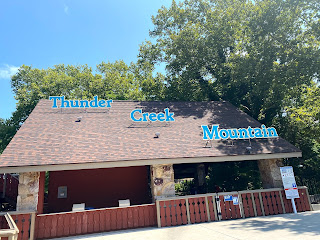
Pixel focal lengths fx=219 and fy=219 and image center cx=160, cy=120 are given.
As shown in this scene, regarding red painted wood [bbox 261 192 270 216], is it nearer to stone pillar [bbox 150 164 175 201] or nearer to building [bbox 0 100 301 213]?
building [bbox 0 100 301 213]

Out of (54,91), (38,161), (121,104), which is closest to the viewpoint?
(38,161)

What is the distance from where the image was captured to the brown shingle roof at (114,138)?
985 cm

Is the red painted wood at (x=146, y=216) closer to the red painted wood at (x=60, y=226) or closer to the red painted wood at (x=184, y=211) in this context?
the red painted wood at (x=184, y=211)

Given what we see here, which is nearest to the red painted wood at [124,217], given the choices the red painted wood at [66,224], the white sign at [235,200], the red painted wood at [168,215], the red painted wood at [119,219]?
the red painted wood at [119,219]

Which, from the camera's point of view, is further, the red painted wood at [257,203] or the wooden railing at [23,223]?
the red painted wood at [257,203]

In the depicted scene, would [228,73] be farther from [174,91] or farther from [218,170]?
[218,170]

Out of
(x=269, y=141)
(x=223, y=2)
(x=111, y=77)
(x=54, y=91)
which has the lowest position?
(x=269, y=141)

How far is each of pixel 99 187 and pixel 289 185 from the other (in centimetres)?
1057

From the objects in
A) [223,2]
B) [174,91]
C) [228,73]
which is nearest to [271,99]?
[228,73]

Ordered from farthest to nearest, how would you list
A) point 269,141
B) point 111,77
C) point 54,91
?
point 111,77 → point 54,91 → point 269,141

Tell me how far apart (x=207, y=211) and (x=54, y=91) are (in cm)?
2596

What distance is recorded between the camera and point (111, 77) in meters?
31.2

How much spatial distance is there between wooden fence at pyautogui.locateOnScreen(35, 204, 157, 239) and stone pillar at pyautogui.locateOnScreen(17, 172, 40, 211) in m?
0.69

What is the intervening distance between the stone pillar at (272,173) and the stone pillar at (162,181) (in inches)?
216
